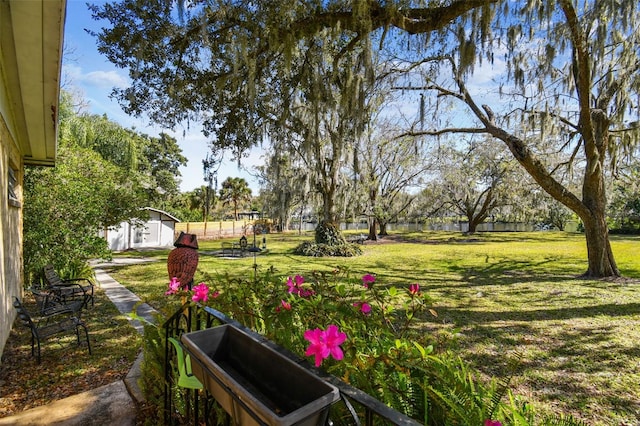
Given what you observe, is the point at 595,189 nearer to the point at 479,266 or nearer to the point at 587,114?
the point at 587,114

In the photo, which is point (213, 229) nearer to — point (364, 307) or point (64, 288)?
point (64, 288)

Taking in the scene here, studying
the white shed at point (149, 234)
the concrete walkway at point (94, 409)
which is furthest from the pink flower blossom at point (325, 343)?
the white shed at point (149, 234)

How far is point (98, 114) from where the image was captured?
14.2 metres

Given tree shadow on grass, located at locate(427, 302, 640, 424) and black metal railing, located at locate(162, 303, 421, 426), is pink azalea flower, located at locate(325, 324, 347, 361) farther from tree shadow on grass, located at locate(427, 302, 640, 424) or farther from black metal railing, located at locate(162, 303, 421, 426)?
tree shadow on grass, located at locate(427, 302, 640, 424)

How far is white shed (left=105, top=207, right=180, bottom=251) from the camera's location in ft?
52.8

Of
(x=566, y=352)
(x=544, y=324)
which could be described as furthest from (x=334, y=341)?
(x=544, y=324)

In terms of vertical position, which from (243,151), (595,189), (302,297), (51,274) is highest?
(243,151)

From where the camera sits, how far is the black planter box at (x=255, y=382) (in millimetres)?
762

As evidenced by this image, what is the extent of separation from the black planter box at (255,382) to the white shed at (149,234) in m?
16.7

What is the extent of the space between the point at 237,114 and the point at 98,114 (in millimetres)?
12542

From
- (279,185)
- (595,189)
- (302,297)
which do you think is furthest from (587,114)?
(279,185)

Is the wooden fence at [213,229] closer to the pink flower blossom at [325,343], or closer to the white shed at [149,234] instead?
the white shed at [149,234]

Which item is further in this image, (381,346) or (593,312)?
(593,312)

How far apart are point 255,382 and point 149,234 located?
19.4 m
